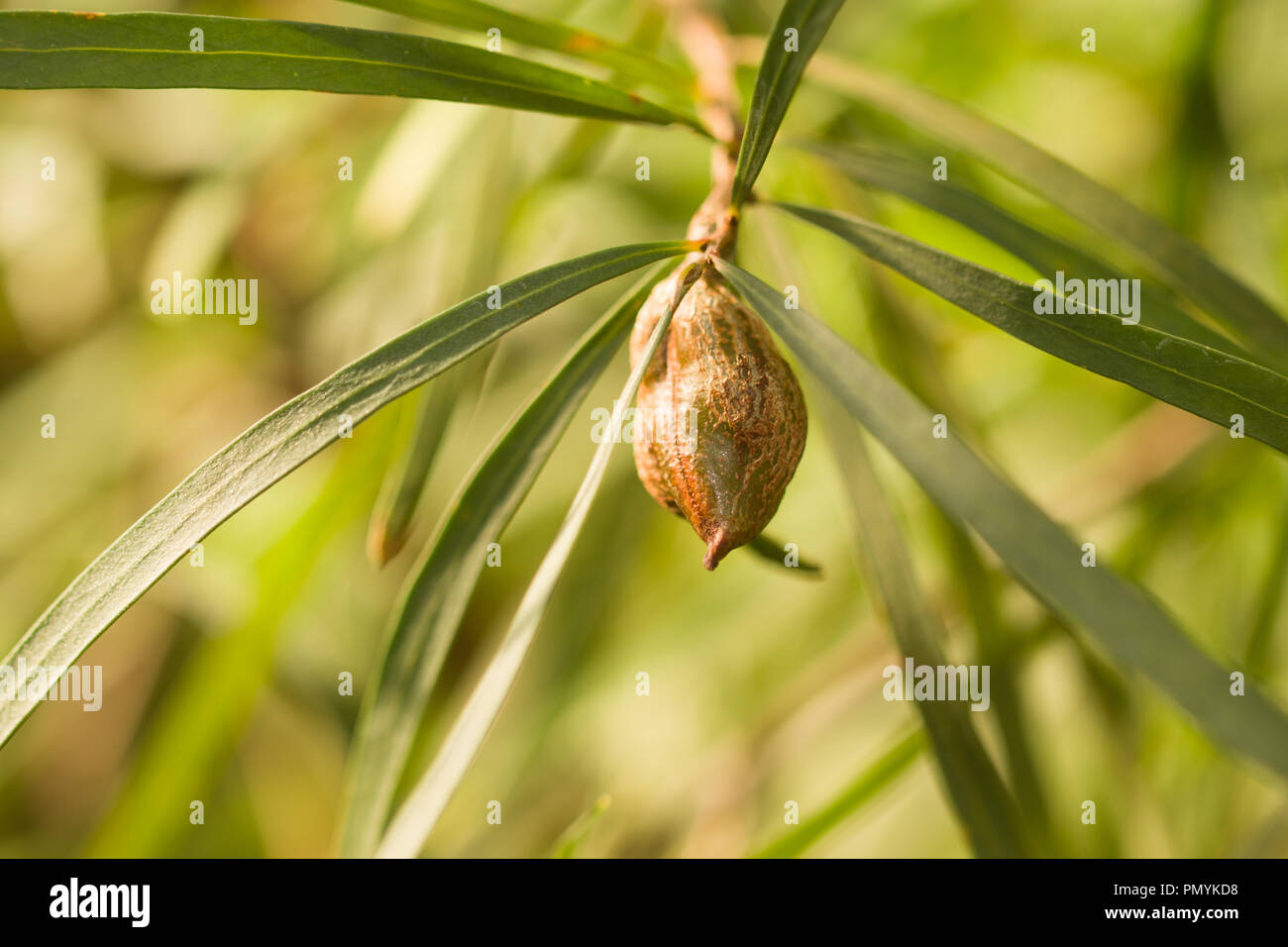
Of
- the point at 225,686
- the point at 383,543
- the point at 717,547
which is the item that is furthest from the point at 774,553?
the point at 225,686

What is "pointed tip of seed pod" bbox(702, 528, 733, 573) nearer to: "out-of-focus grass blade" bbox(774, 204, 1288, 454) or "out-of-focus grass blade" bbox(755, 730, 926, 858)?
"out-of-focus grass blade" bbox(774, 204, 1288, 454)

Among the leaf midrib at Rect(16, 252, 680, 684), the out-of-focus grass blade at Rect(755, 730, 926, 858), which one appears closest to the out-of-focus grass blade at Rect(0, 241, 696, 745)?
the leaf midrib at Rect(16, 252, 680, 684)

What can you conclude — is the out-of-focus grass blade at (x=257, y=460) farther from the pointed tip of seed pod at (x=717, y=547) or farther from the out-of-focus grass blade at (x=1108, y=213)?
the out-of-focus grass blade at (x=1108, y=213)

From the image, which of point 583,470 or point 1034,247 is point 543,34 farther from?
point 583,470

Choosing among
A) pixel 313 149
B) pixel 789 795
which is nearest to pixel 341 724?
pixel 789 795

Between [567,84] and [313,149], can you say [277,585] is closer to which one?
[567,84]

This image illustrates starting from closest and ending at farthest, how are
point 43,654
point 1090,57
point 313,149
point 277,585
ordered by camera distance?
1. point 43,654
2. point 277,585
3. point 1090,57
4. point 313,149
